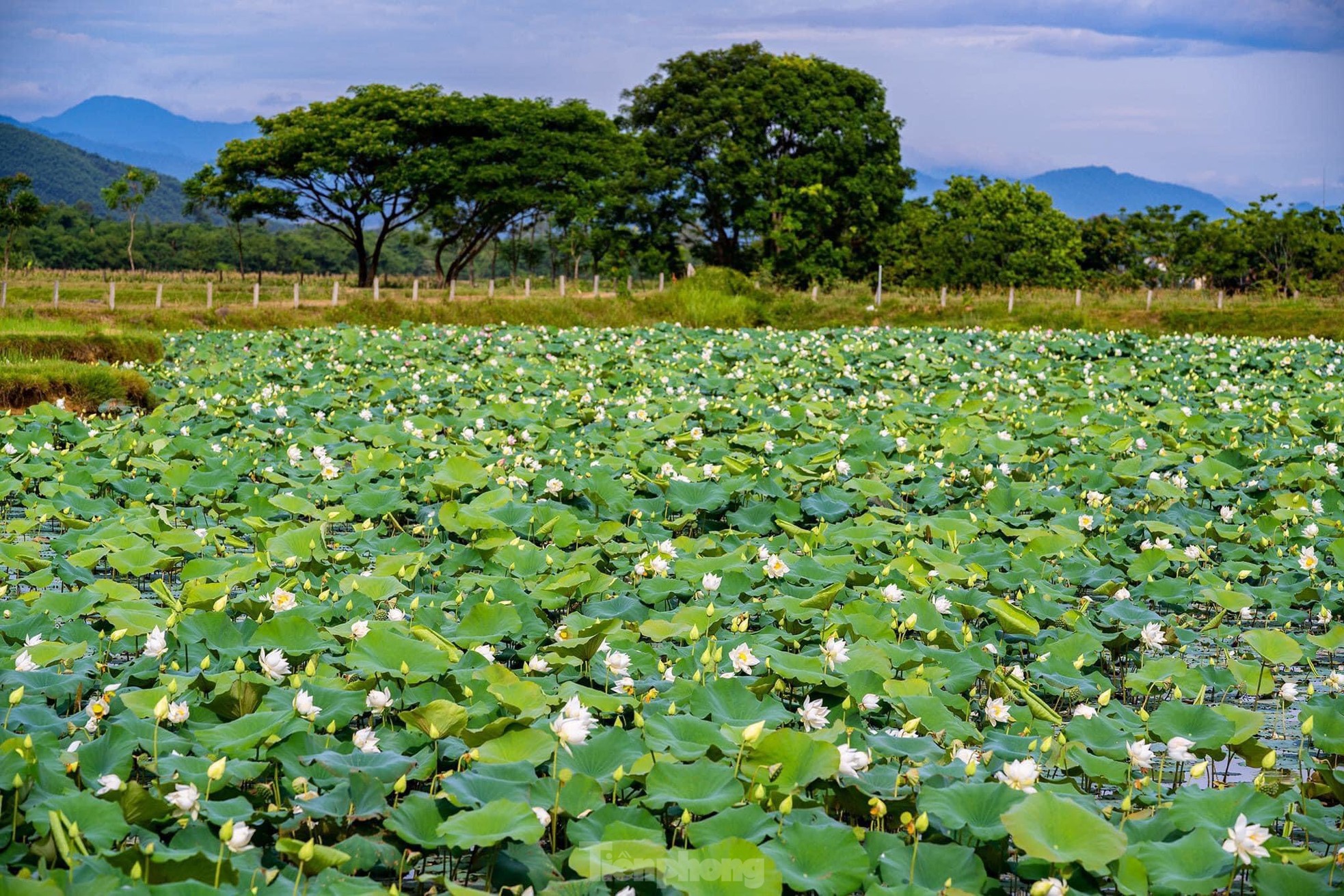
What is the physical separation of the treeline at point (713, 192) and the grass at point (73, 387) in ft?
69.9

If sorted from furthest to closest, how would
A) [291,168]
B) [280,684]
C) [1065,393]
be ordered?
[291,168], [1065,393], [280,684]

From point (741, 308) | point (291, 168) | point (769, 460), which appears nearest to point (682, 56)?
point (291, 168)

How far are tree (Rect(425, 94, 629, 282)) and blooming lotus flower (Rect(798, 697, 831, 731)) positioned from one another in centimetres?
2929

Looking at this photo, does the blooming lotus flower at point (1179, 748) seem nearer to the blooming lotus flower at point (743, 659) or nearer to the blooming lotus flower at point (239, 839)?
the blooming lotus flower at point (743, 659)

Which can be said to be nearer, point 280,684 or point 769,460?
point 280,684

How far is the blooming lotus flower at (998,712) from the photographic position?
275 centimetres

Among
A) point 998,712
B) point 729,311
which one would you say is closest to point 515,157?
point 729,311

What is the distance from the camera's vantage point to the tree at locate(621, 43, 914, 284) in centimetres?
3475

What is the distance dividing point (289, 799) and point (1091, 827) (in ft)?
5.15

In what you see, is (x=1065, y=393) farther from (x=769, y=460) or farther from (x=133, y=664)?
(x=133, y=664)

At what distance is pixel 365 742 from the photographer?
7.74ft

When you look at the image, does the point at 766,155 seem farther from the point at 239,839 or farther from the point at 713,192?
the point at 239,839

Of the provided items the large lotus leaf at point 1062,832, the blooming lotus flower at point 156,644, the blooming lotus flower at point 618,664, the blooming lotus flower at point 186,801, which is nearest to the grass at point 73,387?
the blooming lotus flower at point 156,644

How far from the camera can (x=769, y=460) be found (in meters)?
6.14
